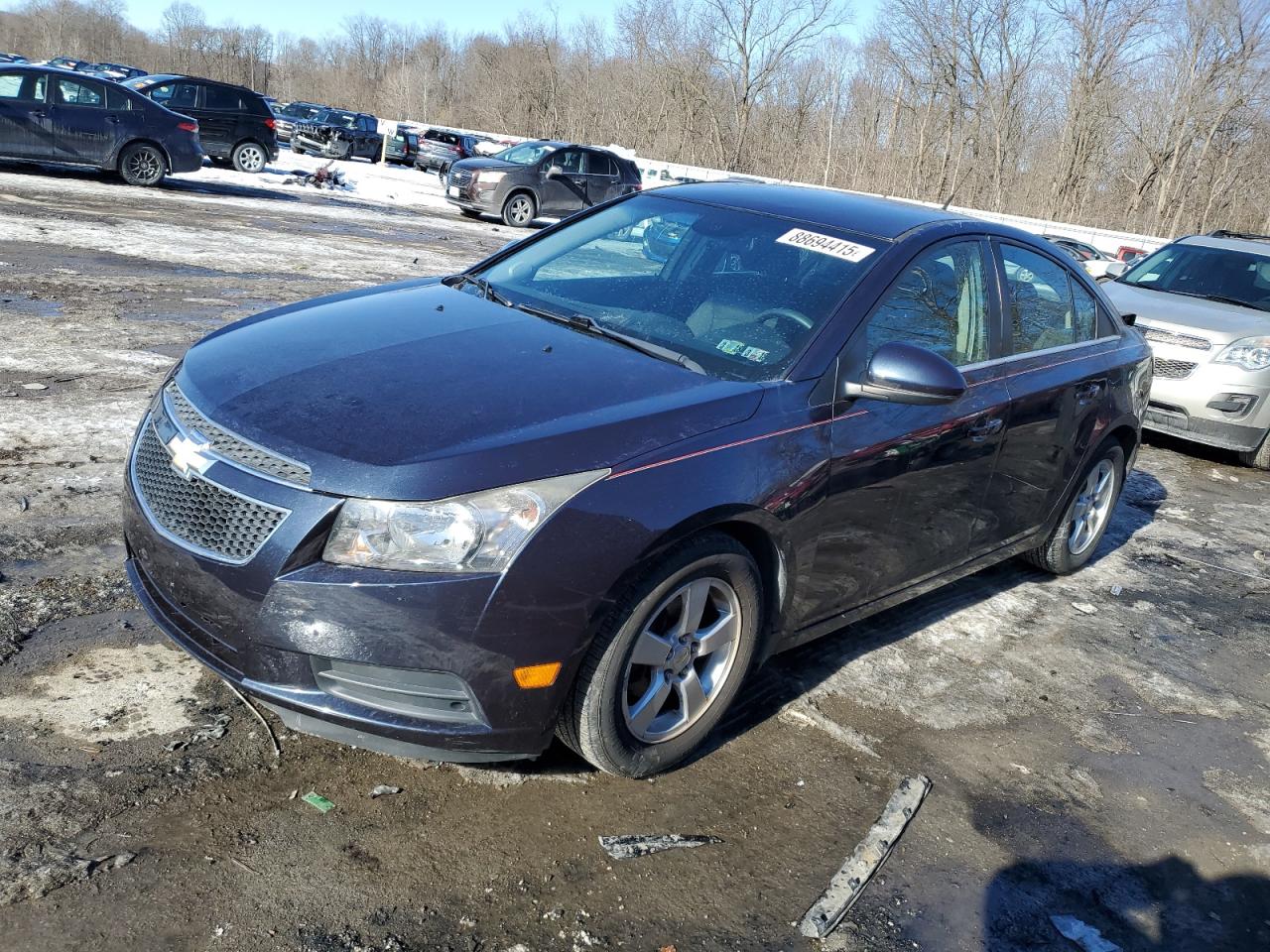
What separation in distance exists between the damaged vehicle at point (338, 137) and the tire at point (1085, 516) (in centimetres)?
3215

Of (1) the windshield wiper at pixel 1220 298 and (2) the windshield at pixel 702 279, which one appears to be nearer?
(2) the windshield at pixel 702 279

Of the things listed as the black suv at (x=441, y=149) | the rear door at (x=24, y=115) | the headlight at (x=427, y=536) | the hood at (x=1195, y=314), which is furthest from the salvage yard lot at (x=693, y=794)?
the black suv at (x=441, y=149)

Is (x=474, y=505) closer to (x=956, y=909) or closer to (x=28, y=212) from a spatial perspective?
(x=956, y=909)

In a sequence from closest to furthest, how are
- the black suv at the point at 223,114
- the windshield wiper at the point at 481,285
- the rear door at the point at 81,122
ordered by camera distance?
the windshield wiper at the point at 481,285 < the rear door at the point at 81,122 < the black suv at the point at 223,114

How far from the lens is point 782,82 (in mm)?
46938

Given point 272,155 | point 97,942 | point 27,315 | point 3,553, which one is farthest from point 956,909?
point 272,155

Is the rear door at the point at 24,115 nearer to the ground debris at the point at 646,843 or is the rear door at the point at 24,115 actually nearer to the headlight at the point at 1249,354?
the headlight at the point at 1249,354

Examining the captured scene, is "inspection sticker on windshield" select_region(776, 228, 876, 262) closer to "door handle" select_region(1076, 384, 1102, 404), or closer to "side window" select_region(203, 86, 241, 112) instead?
"door handle" select_region(1076, 384, 1102, 404)

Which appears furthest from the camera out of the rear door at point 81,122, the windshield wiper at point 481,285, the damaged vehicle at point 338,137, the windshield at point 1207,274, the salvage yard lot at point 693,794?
the damaged vehicle at point 338,137

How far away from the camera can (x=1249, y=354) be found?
858 cm

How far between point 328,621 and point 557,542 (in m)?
0.62

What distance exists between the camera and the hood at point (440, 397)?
2779 millimetres

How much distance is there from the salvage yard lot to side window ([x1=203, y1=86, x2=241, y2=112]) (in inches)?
675

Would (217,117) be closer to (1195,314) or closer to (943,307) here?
(1195,314)
